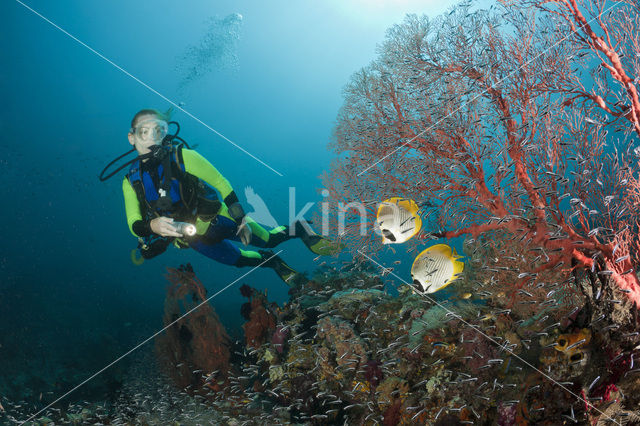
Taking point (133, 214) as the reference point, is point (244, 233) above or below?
below

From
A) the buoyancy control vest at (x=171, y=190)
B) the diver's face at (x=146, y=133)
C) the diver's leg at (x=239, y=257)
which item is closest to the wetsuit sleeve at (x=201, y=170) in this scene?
the buoyancy control vest at (x=171, y=190)

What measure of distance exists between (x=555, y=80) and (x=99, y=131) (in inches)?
1589

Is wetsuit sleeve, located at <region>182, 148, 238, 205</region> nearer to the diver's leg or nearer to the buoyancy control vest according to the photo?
the buoyancy control vest

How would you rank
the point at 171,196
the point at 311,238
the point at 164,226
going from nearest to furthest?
the point at 164,226
the point at 171,196
the point at 311,238

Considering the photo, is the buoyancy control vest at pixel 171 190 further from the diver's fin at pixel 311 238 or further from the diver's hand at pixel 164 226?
the diver's fin at pixel 311 238

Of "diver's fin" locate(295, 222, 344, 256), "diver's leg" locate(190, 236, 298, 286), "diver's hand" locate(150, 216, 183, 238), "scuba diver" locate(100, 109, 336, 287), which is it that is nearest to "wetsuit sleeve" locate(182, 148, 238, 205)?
"scuba diver" locate(100, 109, 336, 287)

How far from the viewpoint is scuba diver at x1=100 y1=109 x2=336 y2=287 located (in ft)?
24.9

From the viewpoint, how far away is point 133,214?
769cm

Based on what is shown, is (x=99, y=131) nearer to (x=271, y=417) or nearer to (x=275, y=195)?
(x=275, y=195)

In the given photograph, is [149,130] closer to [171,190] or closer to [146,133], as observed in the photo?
[146,133]

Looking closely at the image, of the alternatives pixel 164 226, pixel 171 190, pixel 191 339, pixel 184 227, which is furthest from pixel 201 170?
pixel 191 339

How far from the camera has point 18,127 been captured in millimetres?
29141

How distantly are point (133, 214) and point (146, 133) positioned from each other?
2.08 metres

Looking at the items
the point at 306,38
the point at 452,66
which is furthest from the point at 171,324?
the point at 306,38
